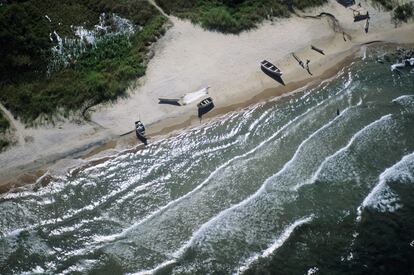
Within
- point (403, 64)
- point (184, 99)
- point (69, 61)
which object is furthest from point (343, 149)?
point (69, 61)

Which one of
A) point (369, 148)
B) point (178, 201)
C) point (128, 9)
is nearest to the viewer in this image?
point (178, 201)

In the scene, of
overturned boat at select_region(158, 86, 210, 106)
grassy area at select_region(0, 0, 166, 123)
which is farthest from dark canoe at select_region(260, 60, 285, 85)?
grassy area at select_region(0, 0, 166, 123)

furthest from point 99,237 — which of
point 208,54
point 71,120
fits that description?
point 208,54

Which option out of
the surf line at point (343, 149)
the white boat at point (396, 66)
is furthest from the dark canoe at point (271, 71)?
the white boat at point (396, 66)

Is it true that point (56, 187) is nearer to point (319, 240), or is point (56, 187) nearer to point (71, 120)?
point (71, 120)

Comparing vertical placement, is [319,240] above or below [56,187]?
below

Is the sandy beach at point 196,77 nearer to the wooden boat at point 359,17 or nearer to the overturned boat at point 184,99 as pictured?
the overturned boat at point 184,99

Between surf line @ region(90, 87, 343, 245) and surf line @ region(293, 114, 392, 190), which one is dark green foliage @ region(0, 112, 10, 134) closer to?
surf line @ region(90, 87, 343, 245)

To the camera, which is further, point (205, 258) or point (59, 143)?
point (59, 143)
